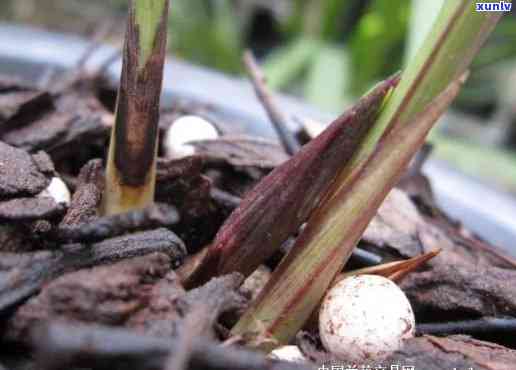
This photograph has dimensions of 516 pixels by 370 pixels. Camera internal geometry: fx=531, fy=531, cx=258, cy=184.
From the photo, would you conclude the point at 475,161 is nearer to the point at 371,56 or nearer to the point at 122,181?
the point at 371,56

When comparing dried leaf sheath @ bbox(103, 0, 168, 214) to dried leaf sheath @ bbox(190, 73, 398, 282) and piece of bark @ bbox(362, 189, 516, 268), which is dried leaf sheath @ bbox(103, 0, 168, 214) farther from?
piece of bark @ bbox(362, 189, 516, 268)

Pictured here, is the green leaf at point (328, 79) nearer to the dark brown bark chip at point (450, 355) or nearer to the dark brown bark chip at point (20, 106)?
the dark brown bark chip at point (20, 106)

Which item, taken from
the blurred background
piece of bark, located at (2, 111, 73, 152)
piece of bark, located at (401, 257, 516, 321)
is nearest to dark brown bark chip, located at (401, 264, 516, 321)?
piece of bark, located at (401, 257, 516, 321)

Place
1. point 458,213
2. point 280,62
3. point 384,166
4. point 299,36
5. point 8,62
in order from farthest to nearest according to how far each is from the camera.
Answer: point 299,36, point 280,62, point 8,62, point 458,213, point 384,166

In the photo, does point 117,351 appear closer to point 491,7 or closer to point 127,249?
point 127,249

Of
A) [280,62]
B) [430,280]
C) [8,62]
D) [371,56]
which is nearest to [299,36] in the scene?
[280,62]

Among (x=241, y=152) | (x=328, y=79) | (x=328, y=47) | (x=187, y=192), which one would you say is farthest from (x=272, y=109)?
(x=328, y=47)

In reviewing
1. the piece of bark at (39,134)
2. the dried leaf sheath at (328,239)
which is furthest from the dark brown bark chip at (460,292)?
the piece of bark at (39,134)
